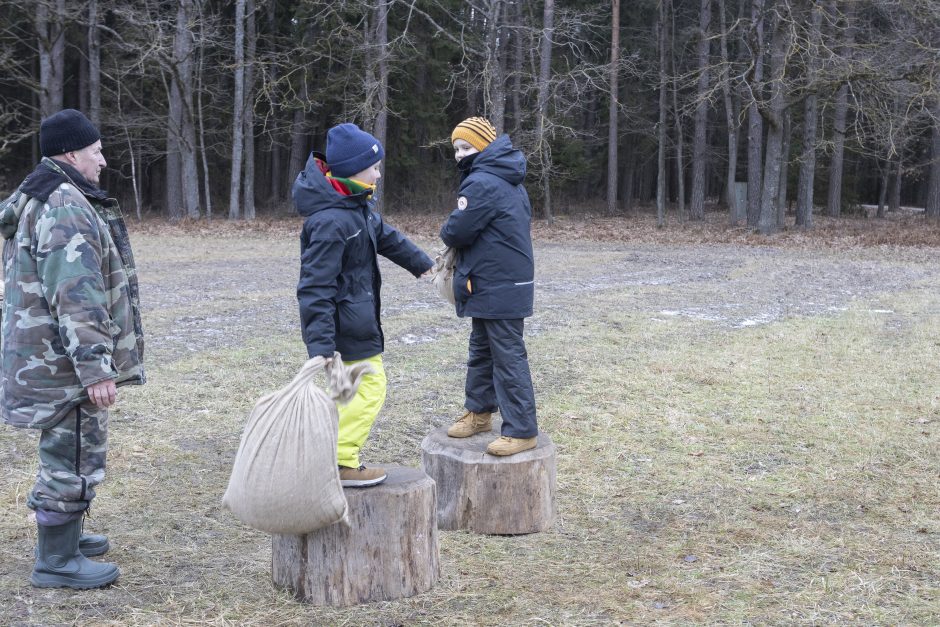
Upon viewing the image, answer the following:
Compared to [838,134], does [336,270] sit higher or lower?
lower

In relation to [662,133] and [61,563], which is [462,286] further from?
[662,133]

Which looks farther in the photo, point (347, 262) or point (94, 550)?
point (94, 550)

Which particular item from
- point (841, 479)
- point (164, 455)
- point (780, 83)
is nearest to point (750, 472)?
point (841, 479)

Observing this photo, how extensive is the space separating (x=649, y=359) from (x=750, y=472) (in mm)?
3198

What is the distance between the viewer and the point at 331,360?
12.8 ft

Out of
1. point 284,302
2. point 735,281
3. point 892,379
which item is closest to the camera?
point 892,379

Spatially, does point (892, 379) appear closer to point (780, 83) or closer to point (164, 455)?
point (164, 455)

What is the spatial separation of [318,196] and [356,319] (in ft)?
1.88

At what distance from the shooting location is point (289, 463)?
3.64 m

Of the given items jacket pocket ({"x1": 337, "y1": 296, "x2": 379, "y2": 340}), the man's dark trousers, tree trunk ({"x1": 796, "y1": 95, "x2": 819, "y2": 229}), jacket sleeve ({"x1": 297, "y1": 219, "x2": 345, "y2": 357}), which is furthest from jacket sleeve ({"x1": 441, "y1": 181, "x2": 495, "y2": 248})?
tree trunk ({"x1": 796, "y1": 95, "x2": 819, "y2": 229})

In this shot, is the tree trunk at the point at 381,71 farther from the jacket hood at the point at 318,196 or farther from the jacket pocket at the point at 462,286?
the jacket hood at the point at 318,196

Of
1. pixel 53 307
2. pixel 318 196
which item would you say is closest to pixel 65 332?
pixel 53 307

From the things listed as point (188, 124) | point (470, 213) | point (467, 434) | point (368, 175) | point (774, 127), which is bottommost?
point (467, 434)

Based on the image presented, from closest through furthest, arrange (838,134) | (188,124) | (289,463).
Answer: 1. (289,463)
2. (188,124)
3. (838,134)
